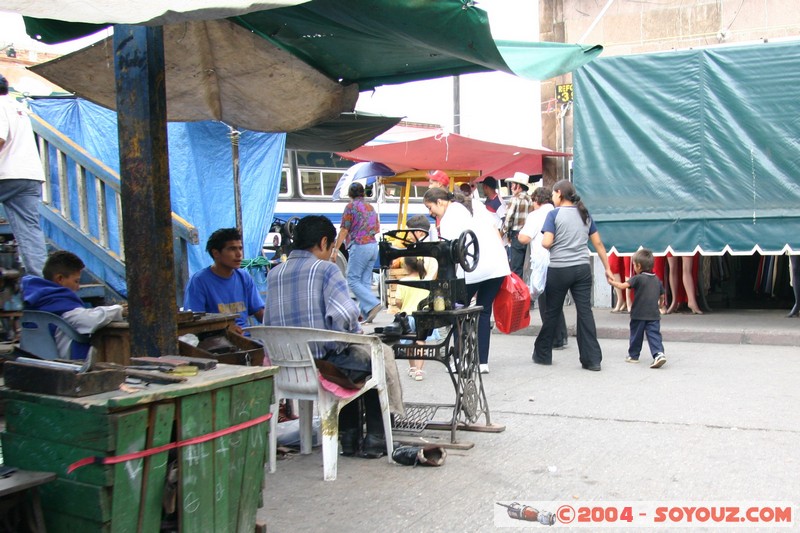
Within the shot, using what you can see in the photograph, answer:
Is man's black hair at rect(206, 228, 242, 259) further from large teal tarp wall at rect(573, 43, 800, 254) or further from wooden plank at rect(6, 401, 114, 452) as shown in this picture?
large teal tarp wall at rect(573, 43, 800, 254)

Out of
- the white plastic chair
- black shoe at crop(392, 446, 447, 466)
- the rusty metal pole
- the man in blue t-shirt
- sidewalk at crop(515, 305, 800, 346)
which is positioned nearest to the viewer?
the rusty metal pole

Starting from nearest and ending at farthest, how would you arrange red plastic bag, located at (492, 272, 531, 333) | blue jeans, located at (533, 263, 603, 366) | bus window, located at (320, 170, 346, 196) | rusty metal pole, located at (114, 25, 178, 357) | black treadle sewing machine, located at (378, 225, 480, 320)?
rusty metal pole, located at (114, 25, 178, 357), black treadle sewing machine, located at (378, 225, 480, 320), red plastic bag, located at (492, 272, 531, 333), blue jeans, located at (533, 263, 603, 366), bus window, located at (320, 170, 346, 196)

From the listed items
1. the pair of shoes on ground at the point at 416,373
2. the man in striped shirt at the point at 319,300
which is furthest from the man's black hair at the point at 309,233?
the pair of shoes on ground at the point at 416,373

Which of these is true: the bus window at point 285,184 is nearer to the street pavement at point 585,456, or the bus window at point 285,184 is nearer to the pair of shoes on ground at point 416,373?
the street pavement at point 585,456

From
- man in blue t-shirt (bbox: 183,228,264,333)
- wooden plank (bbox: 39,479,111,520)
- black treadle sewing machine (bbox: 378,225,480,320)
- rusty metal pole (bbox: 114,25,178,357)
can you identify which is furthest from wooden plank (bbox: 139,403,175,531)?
man in blue t-shirt (bbox: 183,228,264,333)

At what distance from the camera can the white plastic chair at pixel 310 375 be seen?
15.5 ft

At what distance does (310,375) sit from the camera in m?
4.78

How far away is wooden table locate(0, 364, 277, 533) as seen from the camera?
2857 millimetres

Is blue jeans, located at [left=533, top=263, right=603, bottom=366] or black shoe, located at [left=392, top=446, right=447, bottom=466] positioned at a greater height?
blue jeans, located at [left=533, top=263, right=603, bottom=366]

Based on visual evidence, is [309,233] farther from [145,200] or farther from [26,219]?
[26,219]

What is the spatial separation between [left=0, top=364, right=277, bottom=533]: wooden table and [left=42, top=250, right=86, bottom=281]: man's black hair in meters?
2.39

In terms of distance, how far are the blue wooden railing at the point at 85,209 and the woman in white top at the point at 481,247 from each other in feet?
7.88

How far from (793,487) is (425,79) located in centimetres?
380

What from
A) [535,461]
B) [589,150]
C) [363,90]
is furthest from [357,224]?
[535,461]
